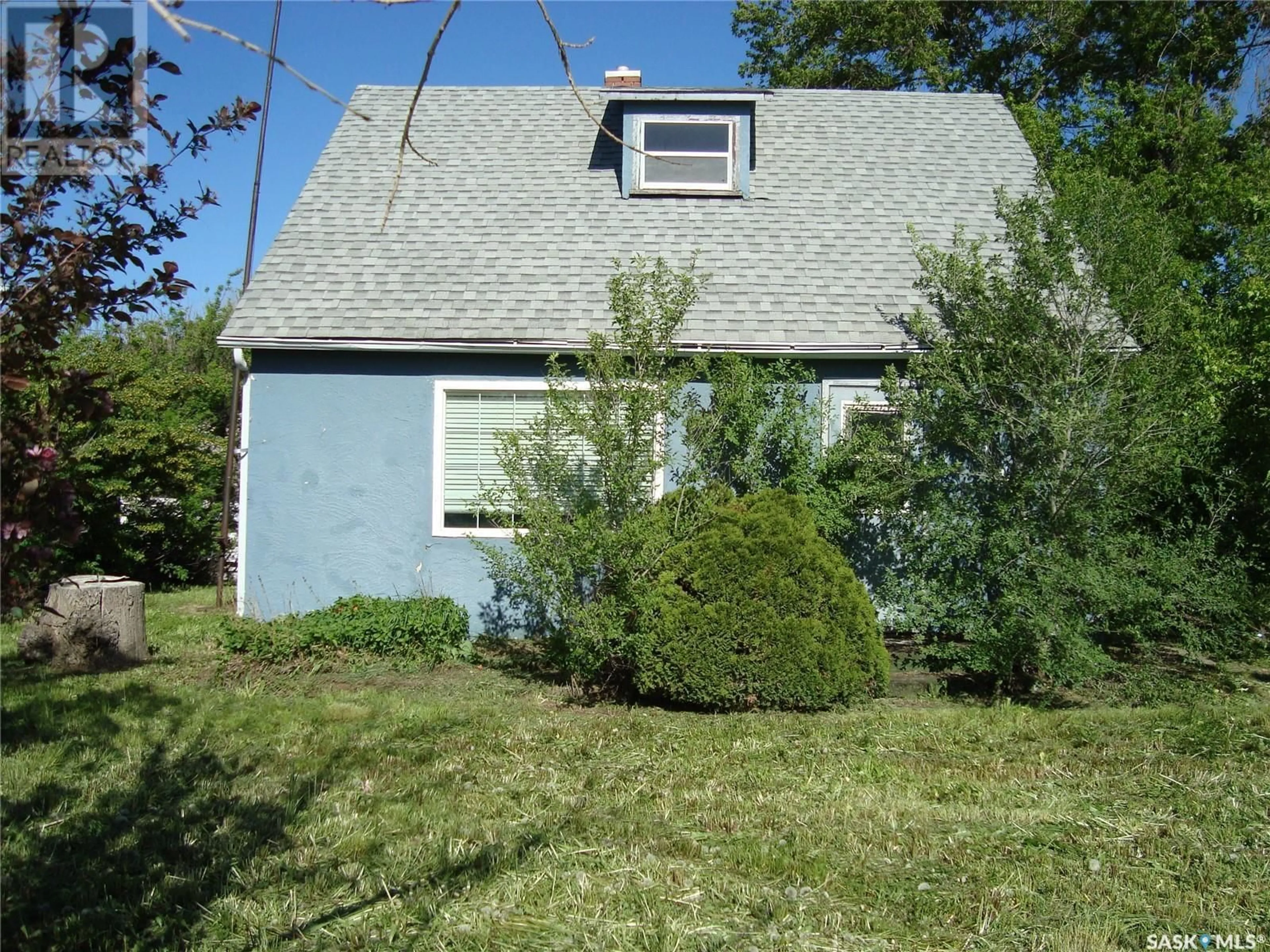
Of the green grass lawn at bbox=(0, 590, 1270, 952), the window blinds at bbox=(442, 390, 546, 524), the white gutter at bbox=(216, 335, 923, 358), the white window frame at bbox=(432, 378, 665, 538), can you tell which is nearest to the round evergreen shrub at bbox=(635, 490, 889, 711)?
the green grass lawn at bbox=(0, 590, 1270, 952)

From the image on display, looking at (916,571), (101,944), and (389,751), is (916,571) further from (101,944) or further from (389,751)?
(101,944)

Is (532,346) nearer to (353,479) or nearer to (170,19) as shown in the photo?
(353,479)

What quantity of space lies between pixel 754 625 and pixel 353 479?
4.33 m

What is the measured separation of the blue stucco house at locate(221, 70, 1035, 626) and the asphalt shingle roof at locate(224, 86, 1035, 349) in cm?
3

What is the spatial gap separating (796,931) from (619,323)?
5103 mm

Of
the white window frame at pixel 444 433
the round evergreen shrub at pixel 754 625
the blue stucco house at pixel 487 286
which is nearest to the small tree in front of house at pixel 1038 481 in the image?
the round evergreen shrub at pixel 754 625

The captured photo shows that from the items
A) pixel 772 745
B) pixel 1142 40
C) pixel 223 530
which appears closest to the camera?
pixel 772 745

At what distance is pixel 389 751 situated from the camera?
6223mm

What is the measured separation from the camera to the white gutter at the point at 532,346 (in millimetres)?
9438

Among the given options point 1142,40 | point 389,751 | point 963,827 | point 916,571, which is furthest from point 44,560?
point 1142,40

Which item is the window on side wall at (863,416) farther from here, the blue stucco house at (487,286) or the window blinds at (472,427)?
the window blinds at (472,427)

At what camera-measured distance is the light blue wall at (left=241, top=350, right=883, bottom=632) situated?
9.69m

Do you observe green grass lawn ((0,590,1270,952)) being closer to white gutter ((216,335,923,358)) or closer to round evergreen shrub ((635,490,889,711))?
round evergreen shrub ((635,490,889,711))

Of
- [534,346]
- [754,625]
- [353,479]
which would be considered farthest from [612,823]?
[353,479]
